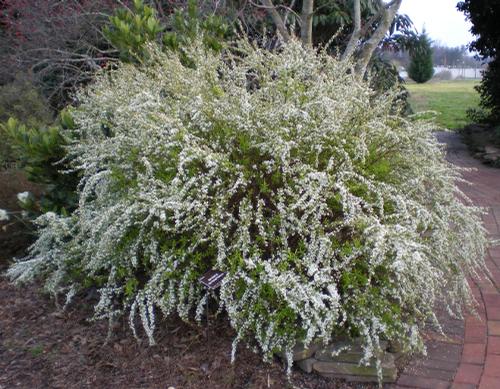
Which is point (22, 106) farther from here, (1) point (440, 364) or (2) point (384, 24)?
(1) point (440, 364)

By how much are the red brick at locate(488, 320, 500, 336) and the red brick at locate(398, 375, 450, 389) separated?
1.71ft

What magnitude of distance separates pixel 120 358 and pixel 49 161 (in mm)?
1671

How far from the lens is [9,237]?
12.8 feet

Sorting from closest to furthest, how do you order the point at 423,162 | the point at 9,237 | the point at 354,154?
the point at 354,154 → the point at 423,162 → the point at 9,237

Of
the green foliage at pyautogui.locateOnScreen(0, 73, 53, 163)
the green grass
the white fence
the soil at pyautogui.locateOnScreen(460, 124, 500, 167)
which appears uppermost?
the green foliage at pyautogui.locateOnScreen(0, 73, 53, 163)

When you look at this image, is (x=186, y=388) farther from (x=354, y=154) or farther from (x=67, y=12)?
(x=67, y=12)

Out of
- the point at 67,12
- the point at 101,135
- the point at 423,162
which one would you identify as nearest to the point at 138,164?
the point at 101,135

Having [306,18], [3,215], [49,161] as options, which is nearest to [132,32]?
[49,161]

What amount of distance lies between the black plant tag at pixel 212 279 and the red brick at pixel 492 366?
4.08 feet

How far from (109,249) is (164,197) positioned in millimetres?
378

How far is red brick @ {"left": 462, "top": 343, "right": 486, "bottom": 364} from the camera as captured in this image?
2.48 m

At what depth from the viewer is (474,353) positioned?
8.31 feet

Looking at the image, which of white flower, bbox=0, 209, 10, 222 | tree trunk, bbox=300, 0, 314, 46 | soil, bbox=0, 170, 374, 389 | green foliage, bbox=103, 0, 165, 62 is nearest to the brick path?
soil, bbox=0, 170, 374, 389

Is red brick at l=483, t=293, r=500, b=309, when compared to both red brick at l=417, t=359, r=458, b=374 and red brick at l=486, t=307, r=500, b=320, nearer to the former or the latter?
red brick at l=486, t=307, r=500, b=320
